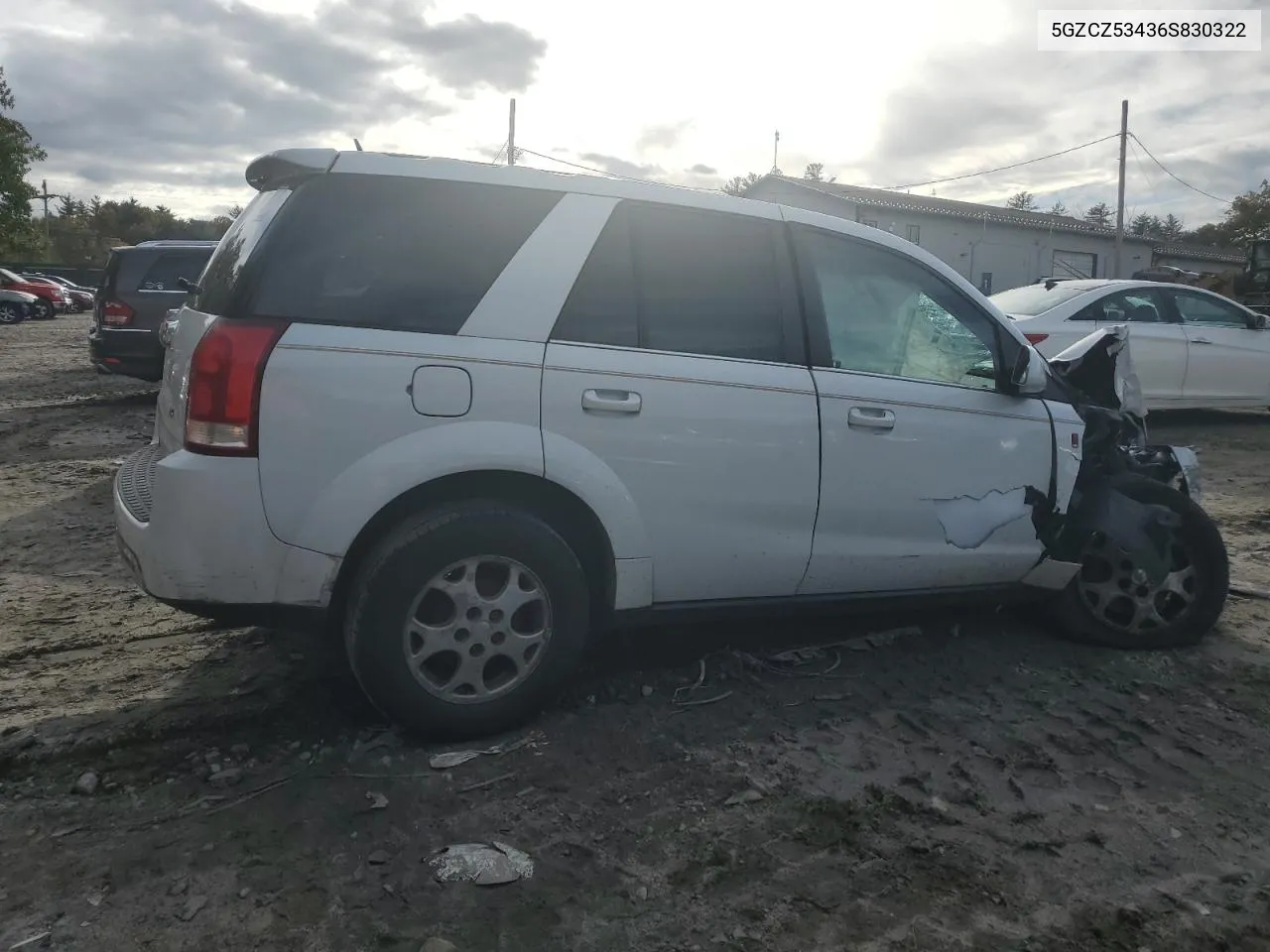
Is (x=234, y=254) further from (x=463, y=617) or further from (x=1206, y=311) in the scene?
(x=1206, y=311)

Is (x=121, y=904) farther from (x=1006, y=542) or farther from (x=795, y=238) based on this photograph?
(x=1006, y=542)

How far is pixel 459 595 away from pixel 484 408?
586 mm

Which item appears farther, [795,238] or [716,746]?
[795,238]

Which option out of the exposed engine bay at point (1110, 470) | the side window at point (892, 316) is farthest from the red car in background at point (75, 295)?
the exposed engine bay at point (1110, 470)

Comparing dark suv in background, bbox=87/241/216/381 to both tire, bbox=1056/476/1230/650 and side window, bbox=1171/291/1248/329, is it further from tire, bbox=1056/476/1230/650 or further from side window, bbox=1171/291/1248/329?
side window, bbox=1171/291/1248/329

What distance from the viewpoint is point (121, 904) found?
2326 millimetres

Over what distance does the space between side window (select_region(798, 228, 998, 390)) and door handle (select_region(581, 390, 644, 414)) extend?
2.89 feet

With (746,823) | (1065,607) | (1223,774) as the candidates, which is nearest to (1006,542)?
(1065,607)

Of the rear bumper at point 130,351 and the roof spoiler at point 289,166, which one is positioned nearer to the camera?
the roof spoiler at point 289,166

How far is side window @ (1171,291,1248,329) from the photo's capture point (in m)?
9.81

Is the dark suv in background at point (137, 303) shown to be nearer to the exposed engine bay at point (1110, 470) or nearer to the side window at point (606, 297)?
the side window at point (606, 297)

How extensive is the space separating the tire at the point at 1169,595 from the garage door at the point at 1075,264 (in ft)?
116

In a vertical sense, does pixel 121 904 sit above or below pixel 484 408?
below

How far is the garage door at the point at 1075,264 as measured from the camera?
36.9m
